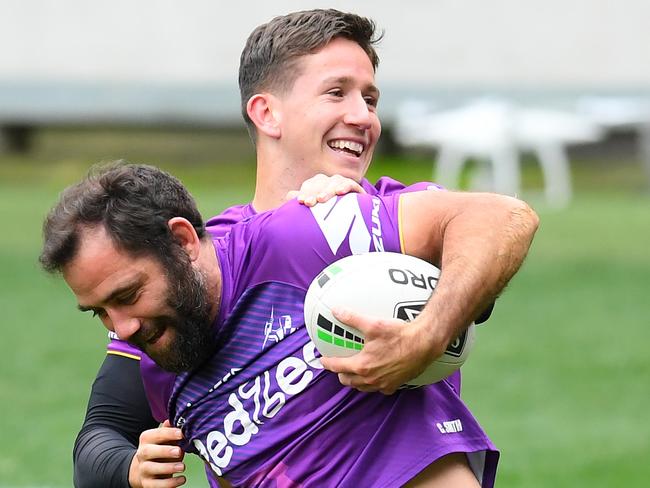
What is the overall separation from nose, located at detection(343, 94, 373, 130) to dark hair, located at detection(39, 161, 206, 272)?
36.1 inches

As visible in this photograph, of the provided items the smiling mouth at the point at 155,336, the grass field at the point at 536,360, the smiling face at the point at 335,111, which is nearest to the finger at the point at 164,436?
the smiling mouth at the point at 155,336

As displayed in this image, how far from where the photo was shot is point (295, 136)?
5281 millimetres

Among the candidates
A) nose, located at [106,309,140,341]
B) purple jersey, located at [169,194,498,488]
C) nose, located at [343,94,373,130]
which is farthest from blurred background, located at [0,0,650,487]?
nose, located at [106,309,140,341]

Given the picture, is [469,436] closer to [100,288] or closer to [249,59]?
[100,288]

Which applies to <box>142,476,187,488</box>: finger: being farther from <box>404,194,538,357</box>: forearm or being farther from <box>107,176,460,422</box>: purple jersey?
<box>404,194,538,357</box>: forearm

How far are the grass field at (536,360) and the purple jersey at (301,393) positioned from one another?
4.73 metres

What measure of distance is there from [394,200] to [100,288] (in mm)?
Answer: 967

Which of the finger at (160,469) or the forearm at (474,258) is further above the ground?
the forearm at (474,258)

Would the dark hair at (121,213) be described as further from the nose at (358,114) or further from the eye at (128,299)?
the nose at (358,114)

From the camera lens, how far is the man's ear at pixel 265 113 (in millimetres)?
5391

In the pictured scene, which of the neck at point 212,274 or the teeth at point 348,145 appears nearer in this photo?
the neck at point 212,274

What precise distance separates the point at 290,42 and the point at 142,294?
145cm

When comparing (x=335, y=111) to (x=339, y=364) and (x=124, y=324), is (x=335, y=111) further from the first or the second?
(x=339, y=364)

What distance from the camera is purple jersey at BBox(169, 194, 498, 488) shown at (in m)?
4.21
